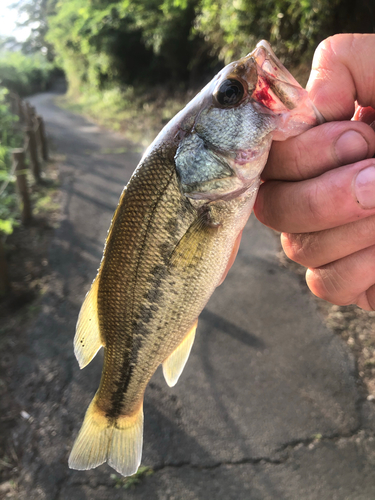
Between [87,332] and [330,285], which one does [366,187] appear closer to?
[330,285]

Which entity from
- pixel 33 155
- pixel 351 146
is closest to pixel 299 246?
pixel 351 146

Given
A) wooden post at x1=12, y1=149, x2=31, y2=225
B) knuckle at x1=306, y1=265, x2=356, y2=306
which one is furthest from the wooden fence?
knuckle at x1=306, y1=265, x2=356, y2=306

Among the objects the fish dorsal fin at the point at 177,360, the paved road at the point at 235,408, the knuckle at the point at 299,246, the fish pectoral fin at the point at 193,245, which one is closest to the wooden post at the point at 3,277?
the paved road at the point at 235,408

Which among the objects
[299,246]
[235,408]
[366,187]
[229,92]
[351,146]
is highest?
[229,92]

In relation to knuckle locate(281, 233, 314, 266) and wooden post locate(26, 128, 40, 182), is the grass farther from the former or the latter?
knuckle locate(281, 233, 314, 266)

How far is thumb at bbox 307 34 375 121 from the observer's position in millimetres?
1549

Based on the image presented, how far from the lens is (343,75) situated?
1.56 meters

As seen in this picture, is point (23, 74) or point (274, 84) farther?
point (23, 74)

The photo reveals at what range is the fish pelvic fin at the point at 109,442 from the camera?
1.86m

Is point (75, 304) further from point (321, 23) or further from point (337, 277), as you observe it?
point (321, 23)

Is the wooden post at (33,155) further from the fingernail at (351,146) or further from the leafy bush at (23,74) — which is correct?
the leafy bush at (23,74)

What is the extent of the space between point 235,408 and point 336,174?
9.12 feet

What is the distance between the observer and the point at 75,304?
4938 mm

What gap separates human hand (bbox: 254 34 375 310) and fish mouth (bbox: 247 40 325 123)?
18 cm
